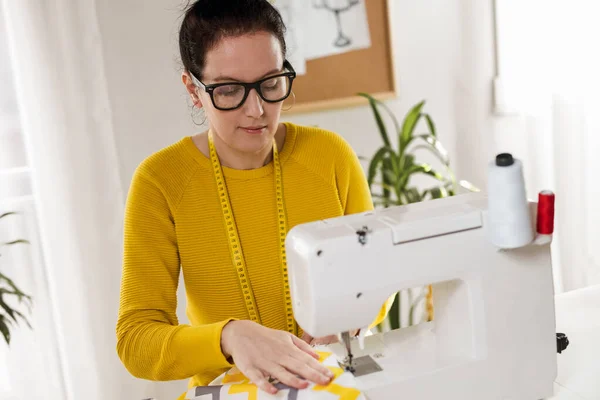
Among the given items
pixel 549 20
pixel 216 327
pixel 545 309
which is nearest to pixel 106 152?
pixel 216 327

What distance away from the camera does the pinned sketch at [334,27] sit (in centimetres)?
250

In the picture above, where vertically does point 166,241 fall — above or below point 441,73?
below

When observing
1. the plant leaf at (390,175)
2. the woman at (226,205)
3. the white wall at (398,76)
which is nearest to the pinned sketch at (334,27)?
the white wall at (398,76)

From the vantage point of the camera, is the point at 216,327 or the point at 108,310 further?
the point at 108,310

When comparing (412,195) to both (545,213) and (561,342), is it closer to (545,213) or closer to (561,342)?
(561,342)

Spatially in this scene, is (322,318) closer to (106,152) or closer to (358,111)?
(106,152)

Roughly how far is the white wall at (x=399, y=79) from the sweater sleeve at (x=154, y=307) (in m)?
0.99

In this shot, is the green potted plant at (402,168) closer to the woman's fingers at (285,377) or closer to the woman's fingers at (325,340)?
the woman's fingers at (325,340)

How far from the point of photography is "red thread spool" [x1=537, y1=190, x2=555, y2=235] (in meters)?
0.95

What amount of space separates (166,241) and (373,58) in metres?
1.58

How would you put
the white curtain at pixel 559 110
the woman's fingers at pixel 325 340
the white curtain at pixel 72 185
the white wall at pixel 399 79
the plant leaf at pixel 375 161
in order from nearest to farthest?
the woman's fingers at pixel 325 340 → the white curtain at pixel 72 185 → the white wall at pixel 399 79 → the plant leaf at pixel 375 161 → the white curtain at pixel 559 110

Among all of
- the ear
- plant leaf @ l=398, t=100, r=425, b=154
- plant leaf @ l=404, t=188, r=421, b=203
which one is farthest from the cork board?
the ear

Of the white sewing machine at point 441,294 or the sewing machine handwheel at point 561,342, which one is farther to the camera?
the sewing machine handwheel at point 561,342

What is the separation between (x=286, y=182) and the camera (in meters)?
1.43
